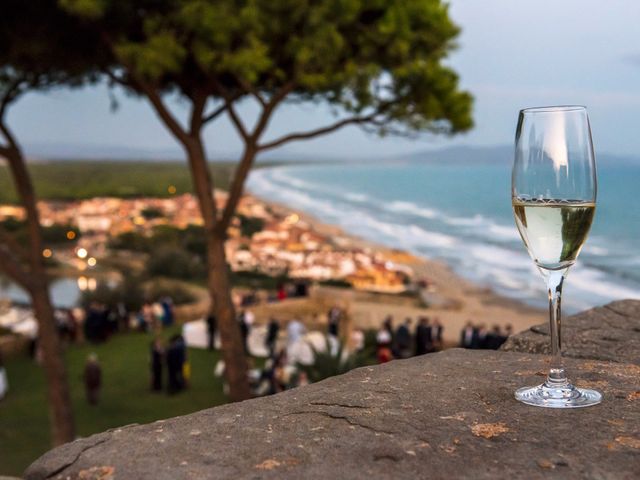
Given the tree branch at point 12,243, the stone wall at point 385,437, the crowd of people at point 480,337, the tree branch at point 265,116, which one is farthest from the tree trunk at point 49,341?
the stone wall at point 385,437

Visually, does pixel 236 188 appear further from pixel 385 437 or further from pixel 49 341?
pixel 385 437

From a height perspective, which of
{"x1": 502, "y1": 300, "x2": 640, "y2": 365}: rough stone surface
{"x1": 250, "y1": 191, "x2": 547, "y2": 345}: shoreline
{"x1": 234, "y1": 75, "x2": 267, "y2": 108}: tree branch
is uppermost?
{"x1": 234, "y1": 75, "x2": 267, "y2": 108}: tree branch

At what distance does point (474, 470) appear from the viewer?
3.97 ft

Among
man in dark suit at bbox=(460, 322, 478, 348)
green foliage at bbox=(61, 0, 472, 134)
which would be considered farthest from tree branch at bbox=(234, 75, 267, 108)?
man in dark suit at bbox=(460, 322, 478, 348)

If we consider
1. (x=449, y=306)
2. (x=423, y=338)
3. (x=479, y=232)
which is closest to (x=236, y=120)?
(x=423, y=338)

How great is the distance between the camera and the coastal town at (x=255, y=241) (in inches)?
1674

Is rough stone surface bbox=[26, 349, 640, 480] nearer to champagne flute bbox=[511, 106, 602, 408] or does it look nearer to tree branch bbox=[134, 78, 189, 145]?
champagne flute bbox=[511, 106, 602, 408]

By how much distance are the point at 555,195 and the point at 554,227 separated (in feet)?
0.19

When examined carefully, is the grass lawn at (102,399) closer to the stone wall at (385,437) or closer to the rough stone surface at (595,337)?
the rough stone surface at (595,337)

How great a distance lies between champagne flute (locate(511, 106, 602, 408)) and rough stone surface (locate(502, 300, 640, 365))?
537 millimetres

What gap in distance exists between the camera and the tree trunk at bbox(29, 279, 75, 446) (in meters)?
11.9

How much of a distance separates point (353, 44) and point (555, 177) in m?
11.7

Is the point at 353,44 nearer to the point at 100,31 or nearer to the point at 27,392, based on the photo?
the point at 100,31

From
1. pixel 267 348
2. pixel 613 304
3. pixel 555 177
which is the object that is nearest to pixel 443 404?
pixel 555 177
